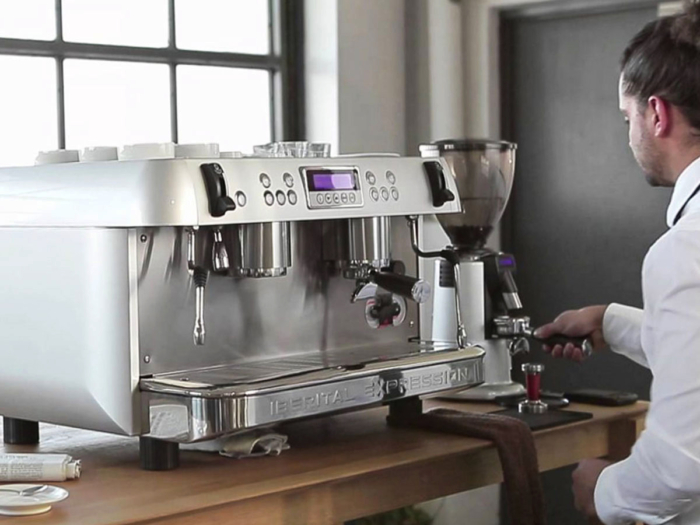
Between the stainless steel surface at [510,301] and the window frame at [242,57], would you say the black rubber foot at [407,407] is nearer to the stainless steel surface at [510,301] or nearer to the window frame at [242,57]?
the stainless steel surface at [510,301]

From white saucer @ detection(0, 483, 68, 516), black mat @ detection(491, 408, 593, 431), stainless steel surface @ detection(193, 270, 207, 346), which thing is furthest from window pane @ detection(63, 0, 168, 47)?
white saucer @ detection(0, 483, 68, 516)

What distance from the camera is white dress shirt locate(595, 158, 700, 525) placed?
1.46 meters

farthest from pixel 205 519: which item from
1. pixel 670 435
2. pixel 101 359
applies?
pixel 670 435

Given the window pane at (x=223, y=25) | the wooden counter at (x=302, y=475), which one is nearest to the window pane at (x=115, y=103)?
the window pane at (x=223, y=25)

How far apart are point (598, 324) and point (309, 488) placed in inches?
27.9

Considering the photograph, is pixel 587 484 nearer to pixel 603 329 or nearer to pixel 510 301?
pixel 603 329

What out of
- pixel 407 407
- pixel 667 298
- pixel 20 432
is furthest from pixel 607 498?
pixel 20 432

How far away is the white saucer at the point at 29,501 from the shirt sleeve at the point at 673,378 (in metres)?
0.74

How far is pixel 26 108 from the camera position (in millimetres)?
2598

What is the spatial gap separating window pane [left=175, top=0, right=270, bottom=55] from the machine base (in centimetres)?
118

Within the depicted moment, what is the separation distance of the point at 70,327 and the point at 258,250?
0.28 metres

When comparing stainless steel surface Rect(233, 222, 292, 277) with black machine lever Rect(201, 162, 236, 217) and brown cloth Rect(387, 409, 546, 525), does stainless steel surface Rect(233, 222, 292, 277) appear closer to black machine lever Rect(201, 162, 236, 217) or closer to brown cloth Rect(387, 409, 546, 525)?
black machine lever Rect(201, 162, 236, 217)

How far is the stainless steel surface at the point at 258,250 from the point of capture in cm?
174

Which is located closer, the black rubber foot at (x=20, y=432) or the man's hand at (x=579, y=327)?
the black rubber foot at (x=20, y=432)
